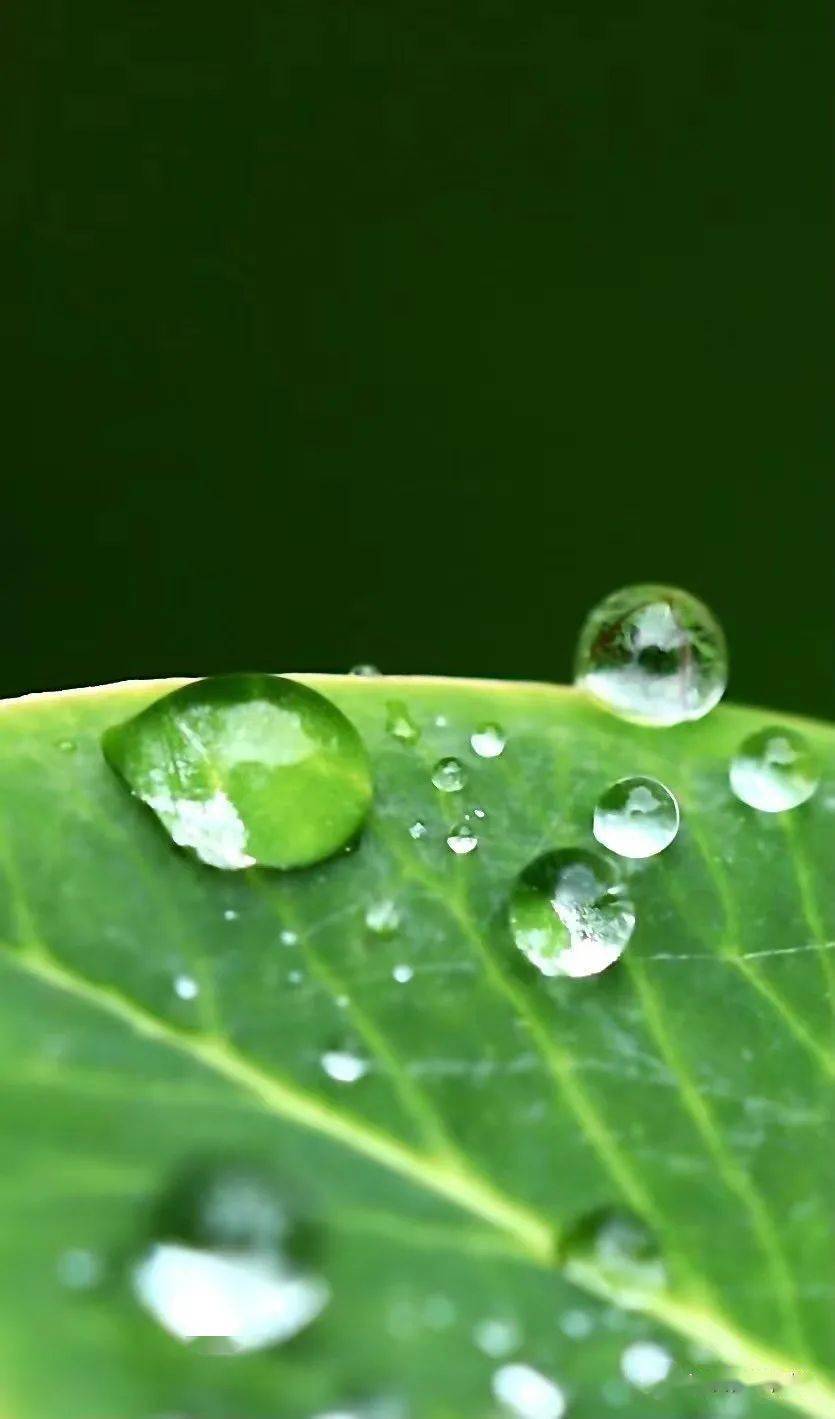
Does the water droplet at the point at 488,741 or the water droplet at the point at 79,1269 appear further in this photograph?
the water droplet at the point at 488,741

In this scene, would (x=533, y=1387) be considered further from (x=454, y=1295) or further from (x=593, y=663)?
(x=593, y=663)

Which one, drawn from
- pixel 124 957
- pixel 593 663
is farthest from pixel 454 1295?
pixel 593 663

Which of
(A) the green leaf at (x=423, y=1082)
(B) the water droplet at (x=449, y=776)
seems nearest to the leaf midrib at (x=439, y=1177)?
(A) the green leaf at (x=423, y=1082)

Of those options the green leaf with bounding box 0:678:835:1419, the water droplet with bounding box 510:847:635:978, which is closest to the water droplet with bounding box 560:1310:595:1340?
the green leaf with bounding box 0:678:835:1419

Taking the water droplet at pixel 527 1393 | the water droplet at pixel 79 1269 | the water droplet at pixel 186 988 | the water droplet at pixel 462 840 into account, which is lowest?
the water droplet at pixel 527 1393

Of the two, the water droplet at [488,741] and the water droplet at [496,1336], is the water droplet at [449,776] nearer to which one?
the water droplet at [488,741]

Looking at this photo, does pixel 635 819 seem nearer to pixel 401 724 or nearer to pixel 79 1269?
pixel 401 724

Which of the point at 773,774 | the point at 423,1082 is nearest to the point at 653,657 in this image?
the point at 773,774
